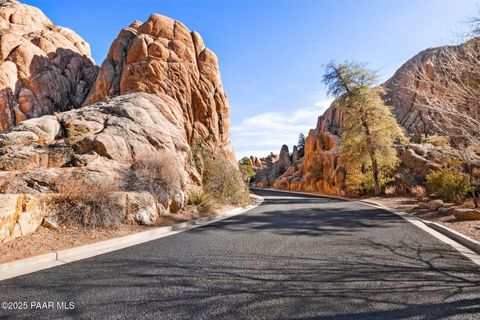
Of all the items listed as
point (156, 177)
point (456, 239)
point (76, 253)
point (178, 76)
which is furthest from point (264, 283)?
point (178, 76)

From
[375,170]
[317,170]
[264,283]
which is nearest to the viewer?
[264,283]

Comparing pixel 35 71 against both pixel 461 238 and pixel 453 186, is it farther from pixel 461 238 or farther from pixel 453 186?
pixel 453 186

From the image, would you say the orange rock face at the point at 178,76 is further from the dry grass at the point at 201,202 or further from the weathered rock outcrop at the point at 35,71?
the weathered rock outcrop at the point at 35,71

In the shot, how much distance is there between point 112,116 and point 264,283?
11.9m

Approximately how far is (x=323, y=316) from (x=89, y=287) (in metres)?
3.11

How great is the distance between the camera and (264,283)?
3.63 metres

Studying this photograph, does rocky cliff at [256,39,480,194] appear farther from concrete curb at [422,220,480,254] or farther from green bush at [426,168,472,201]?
concrete curb at [422,220,480,254]

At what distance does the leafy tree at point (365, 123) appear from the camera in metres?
20.8

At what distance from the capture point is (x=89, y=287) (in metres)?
3.62

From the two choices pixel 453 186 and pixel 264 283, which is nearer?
pixel 264 283

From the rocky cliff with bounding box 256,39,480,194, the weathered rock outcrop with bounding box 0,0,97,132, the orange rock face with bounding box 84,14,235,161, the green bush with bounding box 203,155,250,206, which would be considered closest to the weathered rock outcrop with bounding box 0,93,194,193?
the green bush with bounding box 203,155,250,206

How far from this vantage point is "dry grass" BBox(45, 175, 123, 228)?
6.91 metres

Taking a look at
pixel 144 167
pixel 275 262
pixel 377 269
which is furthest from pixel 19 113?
pixel 377 269

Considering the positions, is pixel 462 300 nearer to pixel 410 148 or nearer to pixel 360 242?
pixel 360 242
